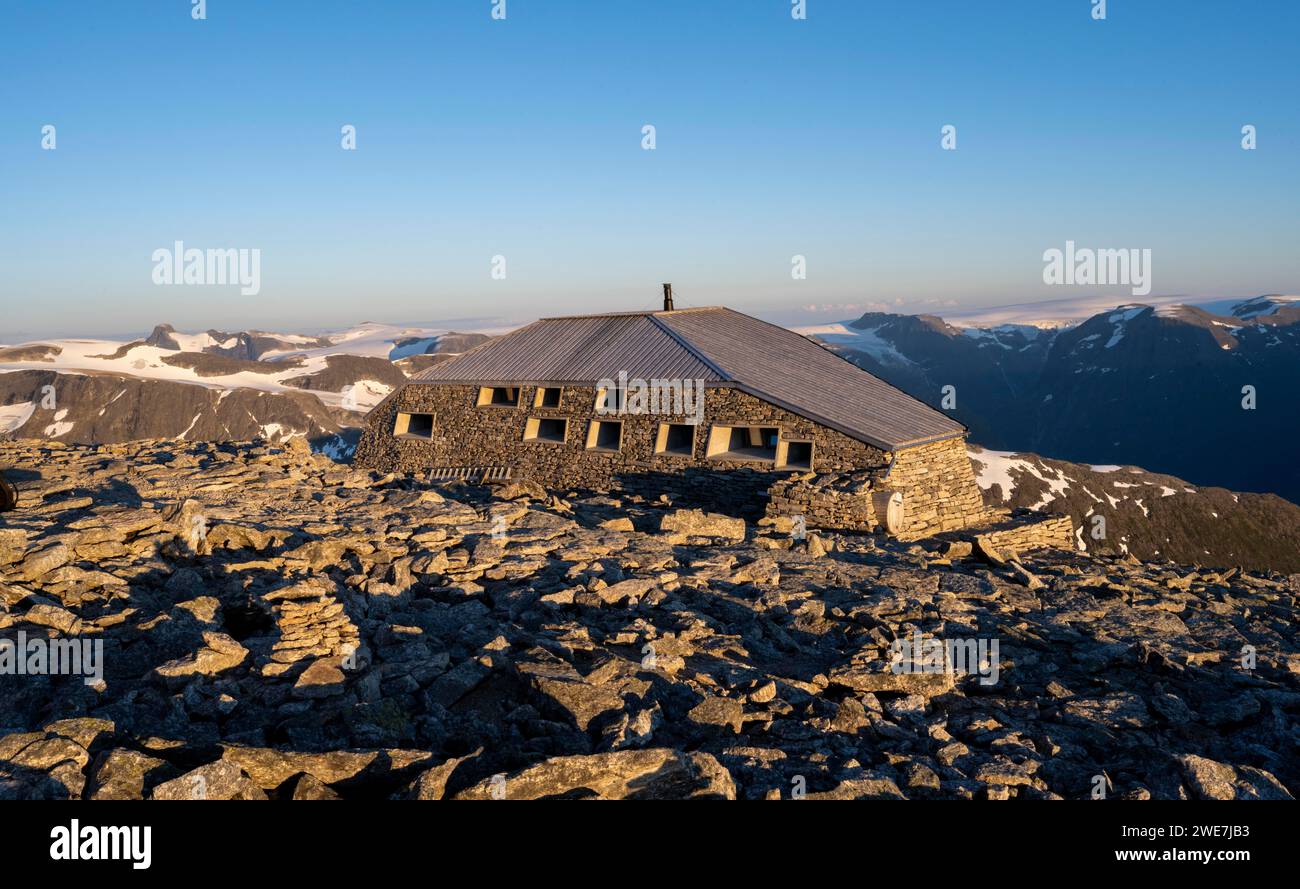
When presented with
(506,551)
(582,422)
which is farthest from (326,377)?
(506,551)

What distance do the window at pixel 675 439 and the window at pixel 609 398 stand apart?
2.18 m

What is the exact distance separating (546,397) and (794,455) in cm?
1097

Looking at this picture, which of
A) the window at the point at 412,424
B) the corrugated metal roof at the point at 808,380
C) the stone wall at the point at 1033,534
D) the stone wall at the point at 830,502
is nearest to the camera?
the stone wall at the point at 830,502

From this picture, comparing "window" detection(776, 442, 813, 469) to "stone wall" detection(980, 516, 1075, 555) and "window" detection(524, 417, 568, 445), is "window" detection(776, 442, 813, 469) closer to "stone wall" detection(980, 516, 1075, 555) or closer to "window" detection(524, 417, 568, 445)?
"stone wall" detection(980, 516, 1075, 555)

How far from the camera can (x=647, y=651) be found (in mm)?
10000

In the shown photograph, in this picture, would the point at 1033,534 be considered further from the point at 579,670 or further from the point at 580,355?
the point at 579,670

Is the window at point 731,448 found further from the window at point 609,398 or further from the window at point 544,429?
the window at point 544,429

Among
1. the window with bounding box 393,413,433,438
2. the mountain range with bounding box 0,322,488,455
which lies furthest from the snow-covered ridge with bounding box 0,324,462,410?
the window with bounding box 393,413,433,438

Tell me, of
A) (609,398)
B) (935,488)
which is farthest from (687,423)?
(935,488)

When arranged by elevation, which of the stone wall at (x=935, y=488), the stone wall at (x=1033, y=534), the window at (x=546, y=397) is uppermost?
the window at (x=546, y=397)

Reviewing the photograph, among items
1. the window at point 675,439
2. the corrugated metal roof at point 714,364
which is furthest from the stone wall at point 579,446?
the corrugated metal roof at point 714,364

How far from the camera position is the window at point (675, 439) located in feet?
93.7

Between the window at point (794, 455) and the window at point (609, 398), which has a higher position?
the window at point (609, 398)
